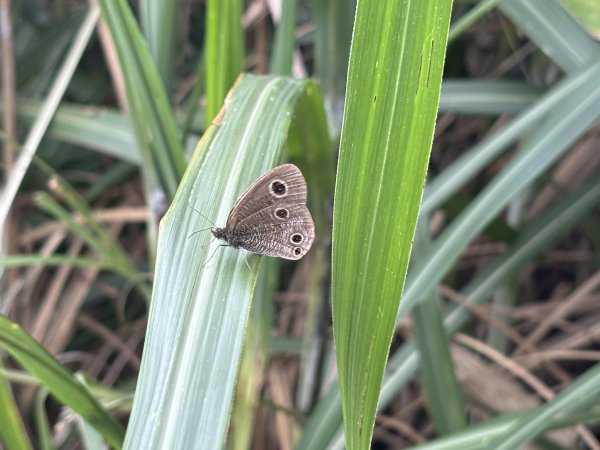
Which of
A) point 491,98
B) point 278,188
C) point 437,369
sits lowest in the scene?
point 437,369

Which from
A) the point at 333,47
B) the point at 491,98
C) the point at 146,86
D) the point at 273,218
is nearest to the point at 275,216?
the point at 273,218

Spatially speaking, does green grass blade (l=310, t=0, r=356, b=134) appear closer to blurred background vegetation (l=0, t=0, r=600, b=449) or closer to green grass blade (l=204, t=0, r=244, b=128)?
blurred background vegetation (l=0, t=0, r=600, b=449)

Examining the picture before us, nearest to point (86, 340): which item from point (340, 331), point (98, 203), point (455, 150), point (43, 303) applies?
point (43, 303)

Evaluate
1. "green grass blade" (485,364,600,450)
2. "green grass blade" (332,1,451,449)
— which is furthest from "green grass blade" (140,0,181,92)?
"green grass blade" (485,364,600,450)

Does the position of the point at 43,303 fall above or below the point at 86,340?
above

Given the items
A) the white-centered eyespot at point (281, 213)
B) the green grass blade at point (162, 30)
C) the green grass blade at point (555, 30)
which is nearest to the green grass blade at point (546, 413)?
the white-centered eyespot at point (281, 213)

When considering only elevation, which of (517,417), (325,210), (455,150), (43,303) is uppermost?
(455,150)

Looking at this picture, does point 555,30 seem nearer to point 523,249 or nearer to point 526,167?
point 526,167

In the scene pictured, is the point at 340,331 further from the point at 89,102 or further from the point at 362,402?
the point at 89,102
